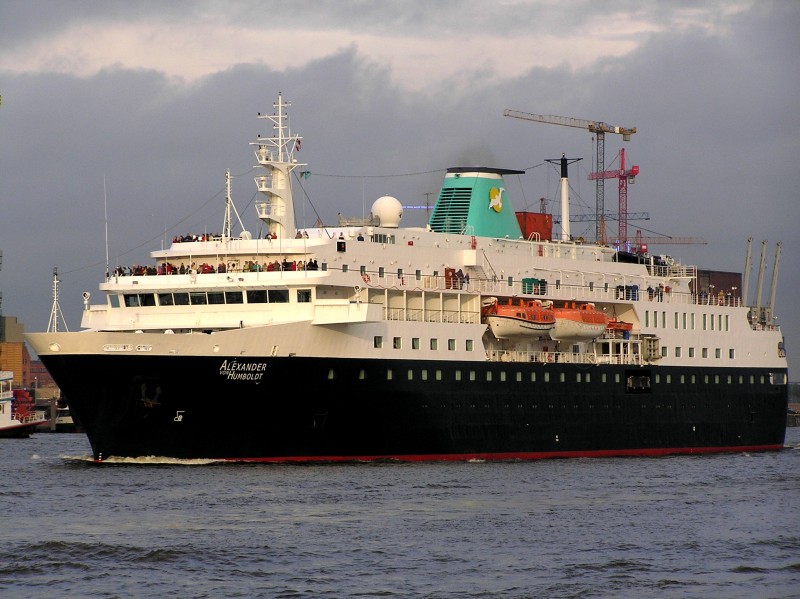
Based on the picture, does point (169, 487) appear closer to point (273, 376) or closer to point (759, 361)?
point (273, 376)

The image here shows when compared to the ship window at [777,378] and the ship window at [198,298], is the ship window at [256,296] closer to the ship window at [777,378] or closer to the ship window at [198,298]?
the ship window at [198,298]

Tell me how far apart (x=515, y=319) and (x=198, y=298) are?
12.8m

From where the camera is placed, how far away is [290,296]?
5272cm

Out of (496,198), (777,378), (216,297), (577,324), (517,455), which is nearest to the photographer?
(216,297)

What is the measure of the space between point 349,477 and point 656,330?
77.4 feet

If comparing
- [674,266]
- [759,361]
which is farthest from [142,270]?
[759,361]

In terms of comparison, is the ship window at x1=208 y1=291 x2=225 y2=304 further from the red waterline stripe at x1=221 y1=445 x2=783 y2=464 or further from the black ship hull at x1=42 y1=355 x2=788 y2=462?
the red waterline stripe at x1=221 y1=445 x2=783 y2=464

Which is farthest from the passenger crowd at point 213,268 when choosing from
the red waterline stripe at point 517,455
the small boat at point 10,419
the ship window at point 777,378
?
the small boat at point 10,419

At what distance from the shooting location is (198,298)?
53.8 meters

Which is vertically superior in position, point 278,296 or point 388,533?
point 278,296

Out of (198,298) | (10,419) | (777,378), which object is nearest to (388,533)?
(198,298)

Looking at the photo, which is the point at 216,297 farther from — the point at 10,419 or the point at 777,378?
the point at 10,419

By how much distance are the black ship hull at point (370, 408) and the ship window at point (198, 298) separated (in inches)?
182

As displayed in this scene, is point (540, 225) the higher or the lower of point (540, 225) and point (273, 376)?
the higher
